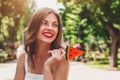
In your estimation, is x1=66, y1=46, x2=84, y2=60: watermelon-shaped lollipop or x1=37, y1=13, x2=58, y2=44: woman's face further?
x1=37, y1=13, x2=58, y2=44: woman's face

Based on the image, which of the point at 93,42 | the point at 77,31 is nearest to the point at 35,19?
the point at 77,31

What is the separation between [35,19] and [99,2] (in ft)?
104

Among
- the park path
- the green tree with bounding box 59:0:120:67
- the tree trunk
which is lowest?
the park path

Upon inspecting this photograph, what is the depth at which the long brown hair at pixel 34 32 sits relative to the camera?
11.2 feet

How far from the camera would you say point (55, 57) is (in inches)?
135

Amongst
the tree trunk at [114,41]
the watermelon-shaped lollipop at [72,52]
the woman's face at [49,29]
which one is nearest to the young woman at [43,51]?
the woman's face at [49,29]

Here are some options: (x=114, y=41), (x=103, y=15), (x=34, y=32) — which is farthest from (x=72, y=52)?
(x=114, y=41)

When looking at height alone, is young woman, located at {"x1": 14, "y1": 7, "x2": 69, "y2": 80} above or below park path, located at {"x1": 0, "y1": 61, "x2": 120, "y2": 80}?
above

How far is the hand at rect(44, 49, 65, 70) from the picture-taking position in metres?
3.43

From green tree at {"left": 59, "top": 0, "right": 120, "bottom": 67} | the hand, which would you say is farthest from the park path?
the hand

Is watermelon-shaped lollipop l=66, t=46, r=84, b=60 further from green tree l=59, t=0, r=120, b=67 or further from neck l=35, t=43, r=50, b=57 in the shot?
green tree l=59, t=0, r=120, b=67

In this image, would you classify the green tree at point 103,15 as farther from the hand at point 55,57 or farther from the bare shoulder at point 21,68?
the hand at point 55,57

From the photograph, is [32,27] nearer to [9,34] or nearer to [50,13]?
[50,13]

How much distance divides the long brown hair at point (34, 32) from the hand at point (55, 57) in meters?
0.11
